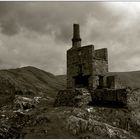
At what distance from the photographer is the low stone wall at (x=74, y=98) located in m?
19.8

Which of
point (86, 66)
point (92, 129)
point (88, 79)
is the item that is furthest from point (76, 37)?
point (92, 129)

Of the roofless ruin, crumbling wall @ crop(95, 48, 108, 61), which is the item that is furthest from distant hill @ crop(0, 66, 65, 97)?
crumbling wall @ crop(95, 48, 108, 61)

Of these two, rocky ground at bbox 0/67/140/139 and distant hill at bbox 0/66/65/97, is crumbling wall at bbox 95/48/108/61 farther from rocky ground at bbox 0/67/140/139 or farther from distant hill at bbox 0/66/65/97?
distant hill at bbox 0/66/65/97

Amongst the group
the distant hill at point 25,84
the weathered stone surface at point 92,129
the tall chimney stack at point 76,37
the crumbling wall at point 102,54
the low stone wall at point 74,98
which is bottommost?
the weathered stone surface at point 92,129

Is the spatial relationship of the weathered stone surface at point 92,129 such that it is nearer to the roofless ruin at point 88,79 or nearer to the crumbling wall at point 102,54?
the roofless ruin at point 88,79

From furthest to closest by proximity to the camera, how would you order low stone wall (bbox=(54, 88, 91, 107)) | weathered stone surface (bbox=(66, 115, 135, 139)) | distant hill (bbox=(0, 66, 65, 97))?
1. distant hill (bbox=(0, 66, 65, 97))
2. low stone wall (bbox=(54, 88, 91, 107))
3. weathered stone surface (bbox=(66, 115, 135, 139))

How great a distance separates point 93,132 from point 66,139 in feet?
7.86

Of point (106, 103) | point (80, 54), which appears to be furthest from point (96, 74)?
point (106, 103)

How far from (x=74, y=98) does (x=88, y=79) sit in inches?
189

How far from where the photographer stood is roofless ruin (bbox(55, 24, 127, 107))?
20203mm

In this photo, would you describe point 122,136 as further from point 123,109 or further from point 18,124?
point 18,124

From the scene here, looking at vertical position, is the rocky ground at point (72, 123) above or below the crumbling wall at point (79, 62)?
below

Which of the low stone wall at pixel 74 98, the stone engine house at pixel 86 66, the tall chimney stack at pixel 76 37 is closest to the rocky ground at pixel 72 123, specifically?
the low stone wall at pixel 74 98

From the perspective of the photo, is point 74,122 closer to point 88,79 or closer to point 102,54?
point 88,79
